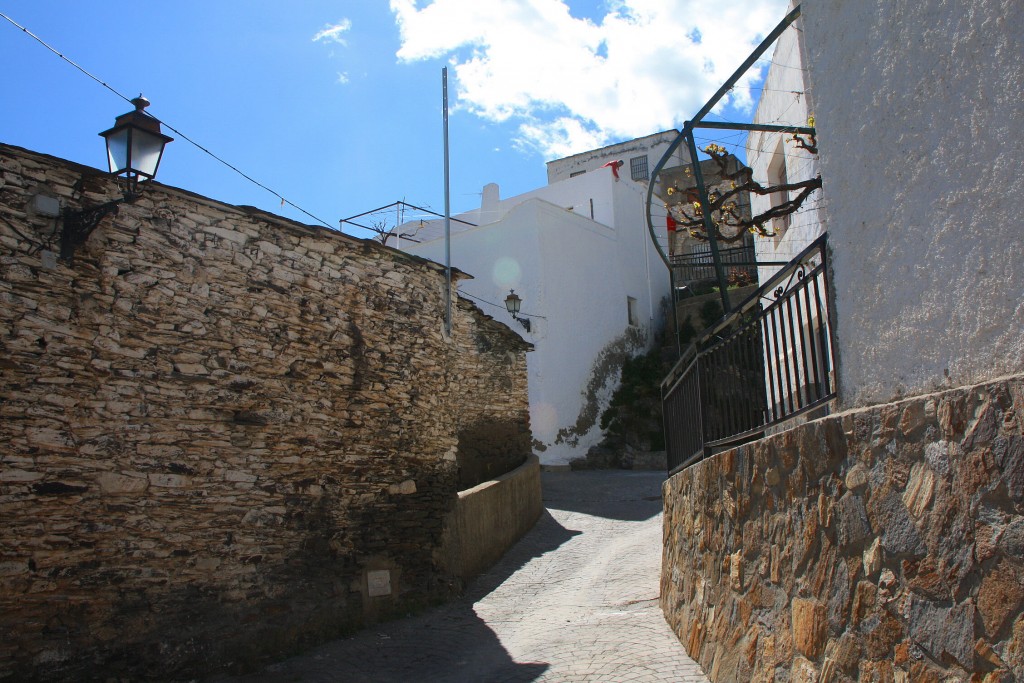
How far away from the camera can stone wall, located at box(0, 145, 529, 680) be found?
A: 5648 millimetres

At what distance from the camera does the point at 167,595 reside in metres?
6.26

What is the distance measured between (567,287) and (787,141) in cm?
1384

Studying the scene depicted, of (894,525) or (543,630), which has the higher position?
(894,525)

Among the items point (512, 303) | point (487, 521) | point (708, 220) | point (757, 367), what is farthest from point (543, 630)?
point (512, 303)

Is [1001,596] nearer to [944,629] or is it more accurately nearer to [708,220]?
[944,629]

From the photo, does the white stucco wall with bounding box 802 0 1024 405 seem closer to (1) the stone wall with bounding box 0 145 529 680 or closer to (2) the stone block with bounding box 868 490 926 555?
(2) the stone block with bounding box 868 490 926 555

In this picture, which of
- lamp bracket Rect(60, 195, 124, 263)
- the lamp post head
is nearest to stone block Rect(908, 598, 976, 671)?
lamp bracket Rect(60, 195, 124, 263)

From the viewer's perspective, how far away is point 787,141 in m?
6.38

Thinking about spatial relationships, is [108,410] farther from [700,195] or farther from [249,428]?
[700,195]

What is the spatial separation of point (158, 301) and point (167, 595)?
7.85ft

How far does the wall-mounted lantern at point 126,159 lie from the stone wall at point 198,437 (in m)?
0.15

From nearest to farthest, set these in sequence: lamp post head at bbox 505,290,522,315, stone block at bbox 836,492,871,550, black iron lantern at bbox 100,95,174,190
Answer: stone block at bbox 836,492,871,550 → black iron lantern at bbox 100,95,174,190 → lamp post head at bbox 505,290,522,315

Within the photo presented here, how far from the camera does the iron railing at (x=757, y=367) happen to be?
385 centimetres

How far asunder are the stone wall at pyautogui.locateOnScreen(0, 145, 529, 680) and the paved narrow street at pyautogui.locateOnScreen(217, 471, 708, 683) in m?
0.54
